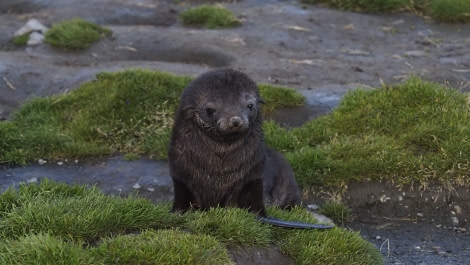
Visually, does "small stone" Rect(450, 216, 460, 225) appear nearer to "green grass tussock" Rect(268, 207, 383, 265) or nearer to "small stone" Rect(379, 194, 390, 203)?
"small stone" Rect(379, 194, 390, 203)

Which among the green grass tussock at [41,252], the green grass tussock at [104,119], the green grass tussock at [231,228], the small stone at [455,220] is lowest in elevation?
the small stone at [455,220]

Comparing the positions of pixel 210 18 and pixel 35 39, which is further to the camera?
pixel 210 18

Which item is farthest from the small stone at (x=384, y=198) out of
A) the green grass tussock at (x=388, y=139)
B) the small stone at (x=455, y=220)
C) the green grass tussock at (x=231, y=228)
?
the green grass tussock at (x=231, y=228)

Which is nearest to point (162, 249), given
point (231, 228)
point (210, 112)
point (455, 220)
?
point (231, 228)

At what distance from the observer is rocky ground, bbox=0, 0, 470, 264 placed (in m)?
6.77

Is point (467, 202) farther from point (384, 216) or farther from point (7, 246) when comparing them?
point (7, 246)

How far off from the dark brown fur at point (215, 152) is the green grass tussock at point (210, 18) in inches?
275

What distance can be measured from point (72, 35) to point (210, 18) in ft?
8.02

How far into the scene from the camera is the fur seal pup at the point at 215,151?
534cm

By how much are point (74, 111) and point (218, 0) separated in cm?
703

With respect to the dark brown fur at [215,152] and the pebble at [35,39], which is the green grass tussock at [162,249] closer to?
the dark brown fur at [215,152]

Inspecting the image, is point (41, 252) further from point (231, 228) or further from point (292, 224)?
point (292, 224)

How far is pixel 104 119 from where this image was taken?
26.7 feet

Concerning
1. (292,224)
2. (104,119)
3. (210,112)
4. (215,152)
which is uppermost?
(210,112)
